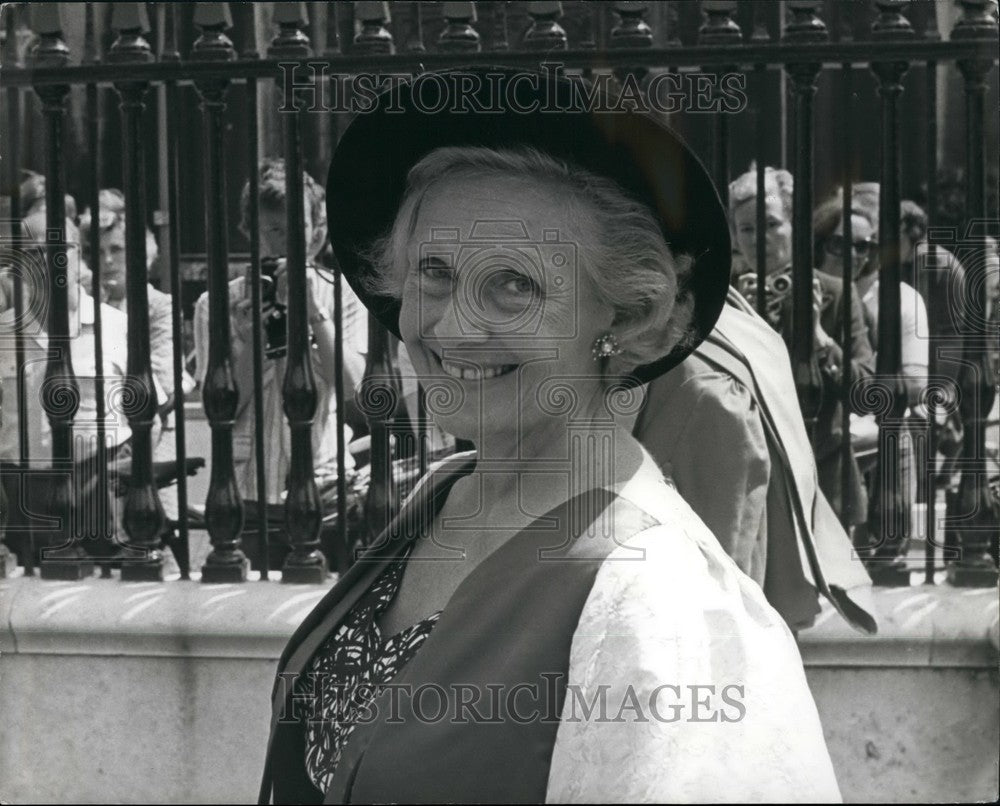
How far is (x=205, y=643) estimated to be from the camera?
10.1 ft

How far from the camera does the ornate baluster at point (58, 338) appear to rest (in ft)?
10.5

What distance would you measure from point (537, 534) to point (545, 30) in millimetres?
1815

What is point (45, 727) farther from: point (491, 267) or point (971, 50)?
point (971, 50)

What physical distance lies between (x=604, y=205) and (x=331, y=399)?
1.90 m

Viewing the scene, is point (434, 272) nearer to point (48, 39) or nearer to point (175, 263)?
point (175, 263)

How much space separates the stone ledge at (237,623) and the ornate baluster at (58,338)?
10 centimetres

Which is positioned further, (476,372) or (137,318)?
(137,318)

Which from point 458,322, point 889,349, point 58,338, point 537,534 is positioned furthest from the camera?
point 58,338

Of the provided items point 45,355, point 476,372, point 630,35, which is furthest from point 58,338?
point 476,372

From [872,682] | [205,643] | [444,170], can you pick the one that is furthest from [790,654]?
[205,643]

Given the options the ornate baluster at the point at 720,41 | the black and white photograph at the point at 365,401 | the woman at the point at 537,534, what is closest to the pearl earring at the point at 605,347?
the woman at the point at 537,534

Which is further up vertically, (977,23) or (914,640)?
(977,23)

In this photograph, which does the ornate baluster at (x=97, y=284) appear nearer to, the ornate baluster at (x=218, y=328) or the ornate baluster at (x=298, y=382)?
the ornate baluster at (x=218, y=328)

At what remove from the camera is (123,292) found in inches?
142
